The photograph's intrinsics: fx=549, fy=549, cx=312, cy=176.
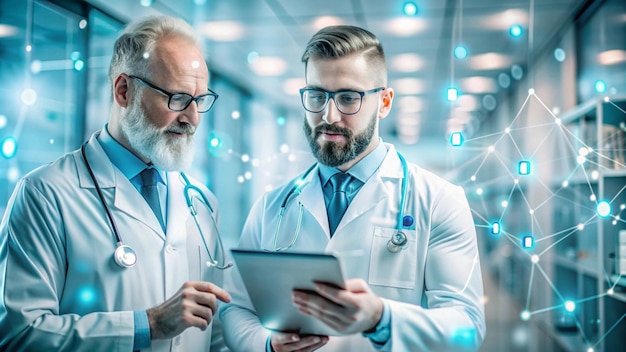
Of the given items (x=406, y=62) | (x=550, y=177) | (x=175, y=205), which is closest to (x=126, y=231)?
(x=175, y=205)

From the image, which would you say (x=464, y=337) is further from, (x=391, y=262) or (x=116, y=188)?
(x=116, y=188)

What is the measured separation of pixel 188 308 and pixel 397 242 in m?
0.53

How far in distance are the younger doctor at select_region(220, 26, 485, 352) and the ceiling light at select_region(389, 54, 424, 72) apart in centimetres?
45

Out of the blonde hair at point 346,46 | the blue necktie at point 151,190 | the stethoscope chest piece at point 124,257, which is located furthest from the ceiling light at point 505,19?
the stethoscope chest piece at point 124,257

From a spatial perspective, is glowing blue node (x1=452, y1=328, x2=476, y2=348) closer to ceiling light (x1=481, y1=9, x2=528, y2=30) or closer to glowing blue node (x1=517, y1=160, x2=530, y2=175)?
glowing blue node (x1=517, y1=160, x2=530, y2=175)

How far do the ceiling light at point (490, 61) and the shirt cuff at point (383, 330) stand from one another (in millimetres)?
1135

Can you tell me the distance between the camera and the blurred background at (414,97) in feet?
6.13

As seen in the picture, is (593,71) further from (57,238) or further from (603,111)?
(57,238)

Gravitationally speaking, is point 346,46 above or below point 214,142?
above

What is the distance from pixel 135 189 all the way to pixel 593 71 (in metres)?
1.92

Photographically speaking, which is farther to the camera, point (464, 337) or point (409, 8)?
point (409, 8)

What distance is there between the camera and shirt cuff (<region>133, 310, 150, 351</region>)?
1.31 metres

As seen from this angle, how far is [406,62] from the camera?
194 centimetres

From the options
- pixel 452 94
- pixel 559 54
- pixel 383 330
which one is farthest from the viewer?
pixel 559 54
